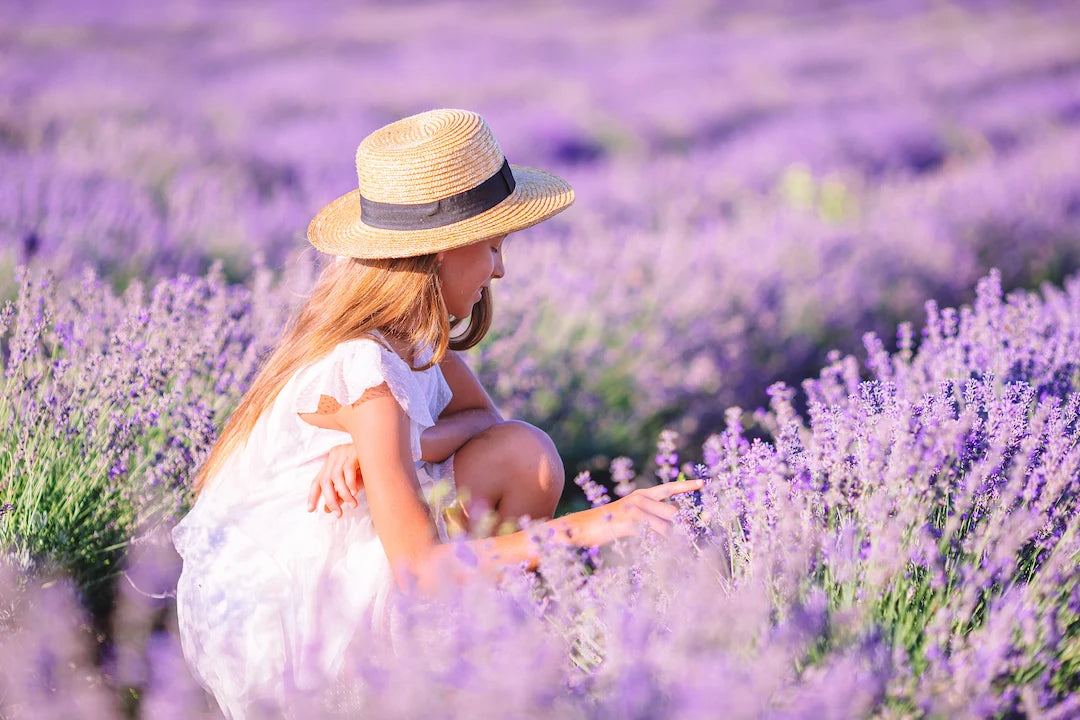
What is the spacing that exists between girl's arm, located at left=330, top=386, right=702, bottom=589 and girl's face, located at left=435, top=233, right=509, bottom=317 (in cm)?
32

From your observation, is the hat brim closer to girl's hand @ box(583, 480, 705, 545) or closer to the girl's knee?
the girl's knee

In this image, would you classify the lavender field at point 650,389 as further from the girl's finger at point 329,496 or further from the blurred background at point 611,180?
the girl's finger at point 329,496

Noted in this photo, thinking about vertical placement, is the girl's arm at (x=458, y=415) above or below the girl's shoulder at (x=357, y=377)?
below

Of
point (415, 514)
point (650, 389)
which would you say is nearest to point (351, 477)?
point (415, 514)

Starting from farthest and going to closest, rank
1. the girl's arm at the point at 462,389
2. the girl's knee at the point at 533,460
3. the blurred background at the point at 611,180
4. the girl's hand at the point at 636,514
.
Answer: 1. the blurred background at the point at 611,180
2. the girl's arm at the point at 462,389
3. the girl's knee at the point at 533,460
4. the girl's hand at the point at 636,514

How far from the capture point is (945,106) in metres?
12.1

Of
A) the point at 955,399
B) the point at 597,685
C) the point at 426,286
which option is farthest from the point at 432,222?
the point at 955,399

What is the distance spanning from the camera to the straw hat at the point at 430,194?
1.80 metres

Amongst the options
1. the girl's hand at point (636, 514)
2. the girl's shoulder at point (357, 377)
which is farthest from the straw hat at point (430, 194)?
the girl's hand at point (636, 514)

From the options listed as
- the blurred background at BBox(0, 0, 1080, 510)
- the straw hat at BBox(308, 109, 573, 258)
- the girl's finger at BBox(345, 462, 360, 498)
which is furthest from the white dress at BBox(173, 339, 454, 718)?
the blurred background at BBox(0, 0, 1080, 510)

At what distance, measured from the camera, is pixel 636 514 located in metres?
1.51

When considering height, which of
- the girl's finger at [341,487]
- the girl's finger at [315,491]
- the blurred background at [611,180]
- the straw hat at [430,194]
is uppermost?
the straw hat at [430,194]

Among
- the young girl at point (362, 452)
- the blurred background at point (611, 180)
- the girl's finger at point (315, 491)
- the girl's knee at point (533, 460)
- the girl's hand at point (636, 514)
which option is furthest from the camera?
the blurred background at point (611, 180)

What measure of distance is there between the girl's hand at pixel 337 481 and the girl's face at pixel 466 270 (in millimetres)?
361
